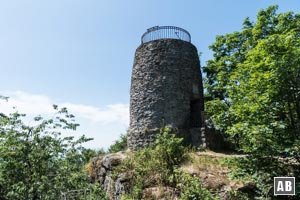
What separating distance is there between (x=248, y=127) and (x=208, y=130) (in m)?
5.20

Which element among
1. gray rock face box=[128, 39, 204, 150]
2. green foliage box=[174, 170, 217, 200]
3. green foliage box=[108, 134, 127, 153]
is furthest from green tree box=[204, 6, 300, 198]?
green foliage box=[108, 134, 127, 153]

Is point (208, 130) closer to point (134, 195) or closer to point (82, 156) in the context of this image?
point (134, 195)

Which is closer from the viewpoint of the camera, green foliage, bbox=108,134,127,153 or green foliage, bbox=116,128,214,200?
green foliage, bbox=116,128,214,200

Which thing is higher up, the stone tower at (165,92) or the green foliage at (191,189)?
the stone tower at (165,92)

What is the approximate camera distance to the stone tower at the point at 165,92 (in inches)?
464

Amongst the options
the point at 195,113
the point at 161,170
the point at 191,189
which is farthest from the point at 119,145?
the point at 191,189

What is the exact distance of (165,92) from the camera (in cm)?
1207

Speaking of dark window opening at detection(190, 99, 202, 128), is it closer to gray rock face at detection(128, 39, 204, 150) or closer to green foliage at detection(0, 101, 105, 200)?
gray rock face at detection(128, 39, 204, 150)

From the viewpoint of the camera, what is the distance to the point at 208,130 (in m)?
11.5

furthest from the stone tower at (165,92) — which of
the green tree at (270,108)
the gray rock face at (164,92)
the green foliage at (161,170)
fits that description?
the green tree at (270,108)

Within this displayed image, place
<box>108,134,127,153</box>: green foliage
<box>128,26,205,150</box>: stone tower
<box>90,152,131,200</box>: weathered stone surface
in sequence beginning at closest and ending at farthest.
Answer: <box>90,152,131,200</box>: weathered stone surface → <box>128,26,205,150</box>: stone tower → <box>108,134,127,153</box>: green foliage

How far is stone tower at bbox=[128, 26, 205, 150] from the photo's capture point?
1180 centimetres

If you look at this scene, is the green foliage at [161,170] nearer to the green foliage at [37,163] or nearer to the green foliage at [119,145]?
the green foliage at [37,163]

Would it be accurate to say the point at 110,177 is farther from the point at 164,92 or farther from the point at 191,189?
the point at 164,92
